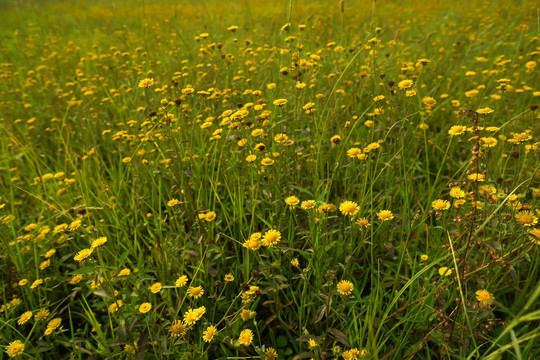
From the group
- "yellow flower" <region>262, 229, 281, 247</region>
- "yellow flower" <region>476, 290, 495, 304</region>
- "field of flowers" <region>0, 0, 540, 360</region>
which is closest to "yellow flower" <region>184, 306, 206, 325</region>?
"field of flowers" <region>0, 0, 540, 360</region>

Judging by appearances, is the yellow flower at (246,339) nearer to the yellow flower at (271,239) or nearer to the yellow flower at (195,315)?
the yellow flower at (195,315)

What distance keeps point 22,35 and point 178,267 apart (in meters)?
6.50

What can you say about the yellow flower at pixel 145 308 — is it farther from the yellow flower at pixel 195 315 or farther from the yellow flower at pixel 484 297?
the yellow flower at pixel 484 297

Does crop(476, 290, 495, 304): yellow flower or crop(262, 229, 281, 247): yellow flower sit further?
crop(262, 229, 281, 247): yellow flower

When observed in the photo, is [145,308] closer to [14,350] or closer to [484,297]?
[14,350]

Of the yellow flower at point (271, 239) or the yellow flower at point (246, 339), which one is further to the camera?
the yellow flower at point (271, 239)

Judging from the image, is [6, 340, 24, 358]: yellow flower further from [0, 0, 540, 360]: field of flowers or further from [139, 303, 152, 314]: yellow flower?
[139, 303, 152, 314]: yellow flower

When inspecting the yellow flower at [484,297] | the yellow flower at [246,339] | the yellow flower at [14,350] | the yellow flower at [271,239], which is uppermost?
the yellow flower at [271,239]

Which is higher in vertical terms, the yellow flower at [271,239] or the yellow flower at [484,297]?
the yellow flower at [271,239]

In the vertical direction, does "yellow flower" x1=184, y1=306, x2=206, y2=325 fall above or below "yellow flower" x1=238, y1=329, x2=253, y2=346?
above

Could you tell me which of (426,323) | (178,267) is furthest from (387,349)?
(178,267)

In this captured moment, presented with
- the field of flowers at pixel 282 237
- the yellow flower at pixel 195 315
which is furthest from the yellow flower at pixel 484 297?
the yellow flower at pixel 195 315

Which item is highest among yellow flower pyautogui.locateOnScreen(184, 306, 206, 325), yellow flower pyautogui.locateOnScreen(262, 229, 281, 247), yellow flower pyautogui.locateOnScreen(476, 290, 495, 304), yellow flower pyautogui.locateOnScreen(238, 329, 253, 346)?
yellow flower pyautogui.locateOnScreen(262, 229, 281, 247)

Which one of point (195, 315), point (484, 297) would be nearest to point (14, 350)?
point (195, 315)
